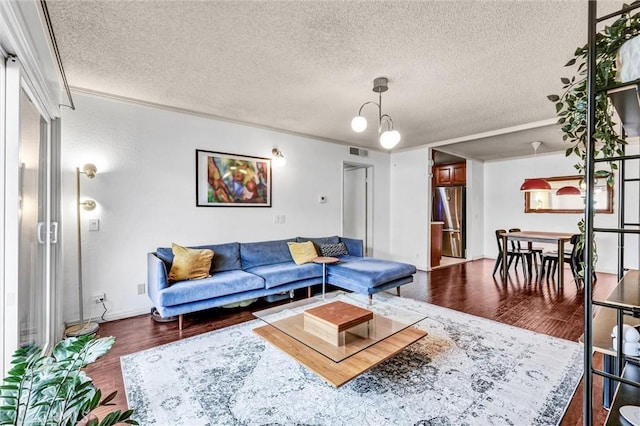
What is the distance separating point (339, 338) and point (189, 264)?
2093mm

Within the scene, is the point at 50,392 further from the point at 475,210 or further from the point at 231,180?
the point at 475,210

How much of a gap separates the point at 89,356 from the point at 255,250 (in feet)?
10.8

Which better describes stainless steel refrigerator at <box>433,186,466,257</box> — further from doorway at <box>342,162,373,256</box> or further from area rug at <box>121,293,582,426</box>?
area rug at <box>121,293,582,426</box>

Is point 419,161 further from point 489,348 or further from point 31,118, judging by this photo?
point 31,118

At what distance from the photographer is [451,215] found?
7.86 meters

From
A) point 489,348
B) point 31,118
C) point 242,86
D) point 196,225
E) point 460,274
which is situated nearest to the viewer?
point 31,118

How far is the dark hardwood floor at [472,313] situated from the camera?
2254 millimetres

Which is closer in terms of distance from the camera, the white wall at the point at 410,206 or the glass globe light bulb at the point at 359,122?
the glass globe light bulb at the point at 359,122

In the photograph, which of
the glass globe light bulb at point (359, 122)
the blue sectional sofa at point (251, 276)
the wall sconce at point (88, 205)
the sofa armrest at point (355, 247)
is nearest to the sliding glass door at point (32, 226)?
the wall sconce at point (88, 205)

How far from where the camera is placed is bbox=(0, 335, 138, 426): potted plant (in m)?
0.85

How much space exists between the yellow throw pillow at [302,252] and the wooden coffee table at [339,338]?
5.80ft

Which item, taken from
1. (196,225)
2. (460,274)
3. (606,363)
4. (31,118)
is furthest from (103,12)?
(460,274)

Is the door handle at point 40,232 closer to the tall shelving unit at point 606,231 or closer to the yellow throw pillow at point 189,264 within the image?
the yellow throw pillow at point 189,264

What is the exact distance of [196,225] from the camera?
3.99 m
